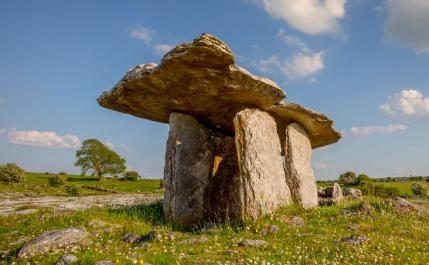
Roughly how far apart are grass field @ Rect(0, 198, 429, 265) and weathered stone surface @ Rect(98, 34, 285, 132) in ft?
13.8

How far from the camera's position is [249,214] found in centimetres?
1403

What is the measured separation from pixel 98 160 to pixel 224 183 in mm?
56730

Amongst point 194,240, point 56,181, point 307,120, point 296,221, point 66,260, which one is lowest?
point 66,260

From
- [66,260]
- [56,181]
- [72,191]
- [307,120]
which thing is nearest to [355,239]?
[66,260]

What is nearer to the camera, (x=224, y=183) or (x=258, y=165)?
(x=258, y=165)

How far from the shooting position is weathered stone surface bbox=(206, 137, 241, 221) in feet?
51.8

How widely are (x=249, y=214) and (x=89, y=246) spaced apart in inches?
216

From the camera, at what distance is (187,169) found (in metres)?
16.2

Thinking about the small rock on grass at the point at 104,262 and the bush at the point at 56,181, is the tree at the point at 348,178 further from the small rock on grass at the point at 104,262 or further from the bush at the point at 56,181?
the small rock on grass at the point at 104,262

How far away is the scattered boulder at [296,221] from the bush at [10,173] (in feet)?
146

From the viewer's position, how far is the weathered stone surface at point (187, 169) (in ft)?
51.7

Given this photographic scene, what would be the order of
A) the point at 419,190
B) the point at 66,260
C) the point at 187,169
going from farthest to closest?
the point at 419,190 < the point at 187,169 < the point at 66,260

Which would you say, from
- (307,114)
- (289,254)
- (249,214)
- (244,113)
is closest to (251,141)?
(244,113)

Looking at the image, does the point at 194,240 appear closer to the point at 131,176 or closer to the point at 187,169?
the point at 187,169
